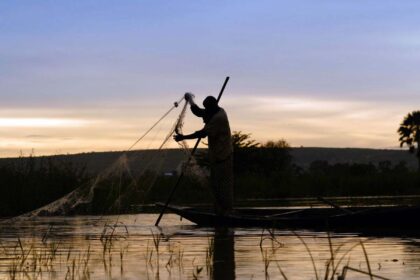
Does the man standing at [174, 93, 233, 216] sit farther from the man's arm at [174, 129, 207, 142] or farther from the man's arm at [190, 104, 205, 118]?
the man's arm at [190, 104, 205, 118]

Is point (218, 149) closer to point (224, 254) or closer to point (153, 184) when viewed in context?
point (224, 254)

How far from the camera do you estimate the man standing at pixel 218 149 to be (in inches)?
603

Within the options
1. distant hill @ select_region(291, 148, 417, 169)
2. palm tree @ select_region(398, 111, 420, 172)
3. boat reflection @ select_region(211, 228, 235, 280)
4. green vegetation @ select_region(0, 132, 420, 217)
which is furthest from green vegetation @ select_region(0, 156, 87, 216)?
distant hill @ select_region(291, 148, 417, 169)

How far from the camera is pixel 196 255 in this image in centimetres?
1059

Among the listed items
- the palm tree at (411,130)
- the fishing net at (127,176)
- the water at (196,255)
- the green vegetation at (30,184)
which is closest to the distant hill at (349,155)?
the palm tree at (411,130)

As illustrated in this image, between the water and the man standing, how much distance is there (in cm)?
68

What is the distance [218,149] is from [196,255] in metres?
4.99

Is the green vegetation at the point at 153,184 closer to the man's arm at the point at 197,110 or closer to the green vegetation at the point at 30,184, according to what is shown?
the green vegetation at the point at 30,184

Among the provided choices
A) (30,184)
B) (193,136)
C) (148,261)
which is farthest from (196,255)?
(30,184)

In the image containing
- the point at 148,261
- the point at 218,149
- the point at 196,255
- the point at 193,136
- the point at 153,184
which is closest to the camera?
the point at 148,261

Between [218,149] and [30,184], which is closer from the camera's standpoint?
[218,149]

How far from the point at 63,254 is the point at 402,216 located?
5.34 m

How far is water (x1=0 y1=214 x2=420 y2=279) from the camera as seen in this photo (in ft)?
28.6

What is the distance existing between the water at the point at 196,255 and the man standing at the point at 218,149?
0.68 meters
